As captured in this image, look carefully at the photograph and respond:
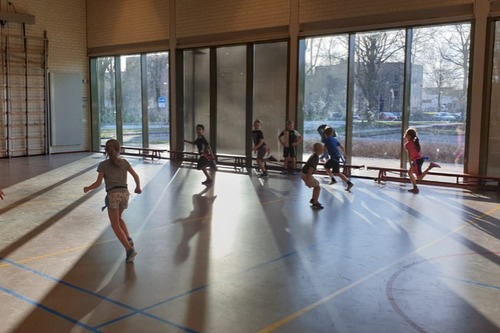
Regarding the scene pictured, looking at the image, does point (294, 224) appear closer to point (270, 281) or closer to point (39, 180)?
point (270, 281)

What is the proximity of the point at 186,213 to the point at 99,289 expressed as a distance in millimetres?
3611

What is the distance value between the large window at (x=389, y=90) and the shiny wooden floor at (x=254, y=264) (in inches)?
96.0

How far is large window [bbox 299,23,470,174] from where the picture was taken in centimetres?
1198

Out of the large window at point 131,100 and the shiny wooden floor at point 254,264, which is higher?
the large window at point 131,100

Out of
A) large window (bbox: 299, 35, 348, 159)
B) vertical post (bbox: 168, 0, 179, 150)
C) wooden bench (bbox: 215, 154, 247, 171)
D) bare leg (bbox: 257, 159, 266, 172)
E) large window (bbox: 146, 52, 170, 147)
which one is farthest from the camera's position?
large window (bbox: 146, 52, 170, 147)

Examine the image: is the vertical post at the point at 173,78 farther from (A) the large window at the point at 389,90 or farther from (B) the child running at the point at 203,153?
(B) the child running at the point at 203,153

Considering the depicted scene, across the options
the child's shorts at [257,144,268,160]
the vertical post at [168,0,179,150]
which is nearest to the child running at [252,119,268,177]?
the child's shorts at [257,144,268,160]

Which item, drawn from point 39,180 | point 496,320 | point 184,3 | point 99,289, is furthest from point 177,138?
point 496,320

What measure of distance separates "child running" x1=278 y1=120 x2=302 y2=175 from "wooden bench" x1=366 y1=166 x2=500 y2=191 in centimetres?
203

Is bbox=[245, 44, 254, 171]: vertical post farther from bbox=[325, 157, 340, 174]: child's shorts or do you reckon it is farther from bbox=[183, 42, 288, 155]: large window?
bbox=[325, 157, 340, 174]: child's shorts

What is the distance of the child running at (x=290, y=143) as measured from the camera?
13.3 m

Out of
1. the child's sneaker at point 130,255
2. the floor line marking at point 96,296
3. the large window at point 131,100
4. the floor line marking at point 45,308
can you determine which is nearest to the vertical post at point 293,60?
the large window at point 131,100

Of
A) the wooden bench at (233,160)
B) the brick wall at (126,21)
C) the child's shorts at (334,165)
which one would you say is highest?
the brick wall at (126,21)

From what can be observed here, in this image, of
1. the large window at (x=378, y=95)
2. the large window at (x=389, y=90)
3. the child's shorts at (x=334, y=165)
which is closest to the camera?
the child's shorts at (x=334, y=165)
